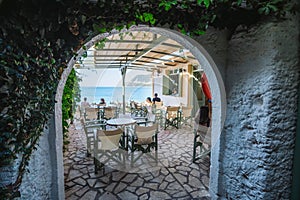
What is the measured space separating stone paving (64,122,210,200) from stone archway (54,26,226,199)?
0.53m

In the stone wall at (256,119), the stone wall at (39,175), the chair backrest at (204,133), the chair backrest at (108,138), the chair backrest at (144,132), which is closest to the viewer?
the stone wall at (39,175)

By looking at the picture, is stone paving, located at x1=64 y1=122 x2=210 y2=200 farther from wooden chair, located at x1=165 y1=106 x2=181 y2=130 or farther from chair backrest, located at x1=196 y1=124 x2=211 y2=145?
wooden chair, located at x1=165 y1=106 x2=181 y2=130

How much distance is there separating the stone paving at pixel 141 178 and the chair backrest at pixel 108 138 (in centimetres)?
56

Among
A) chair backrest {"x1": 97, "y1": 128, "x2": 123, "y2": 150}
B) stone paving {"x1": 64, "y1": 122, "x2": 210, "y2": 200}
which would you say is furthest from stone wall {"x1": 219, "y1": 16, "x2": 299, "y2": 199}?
chair backrest {"x1": 97, "y1": 128, "x2": 123, "y2": 150}

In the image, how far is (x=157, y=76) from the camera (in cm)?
1264

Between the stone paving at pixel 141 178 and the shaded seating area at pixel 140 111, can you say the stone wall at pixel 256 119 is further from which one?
the shaded seating area at pixel 140 111

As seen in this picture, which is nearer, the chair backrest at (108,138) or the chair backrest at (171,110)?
the chair backrest at (108,138)

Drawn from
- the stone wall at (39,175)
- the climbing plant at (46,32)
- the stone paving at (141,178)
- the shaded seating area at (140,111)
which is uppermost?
the climbing plant at (46,32)

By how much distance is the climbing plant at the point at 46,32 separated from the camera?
1118 mm

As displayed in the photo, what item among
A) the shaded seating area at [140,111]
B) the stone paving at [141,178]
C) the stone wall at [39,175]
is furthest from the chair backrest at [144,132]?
the shaded seating area at [140,111]

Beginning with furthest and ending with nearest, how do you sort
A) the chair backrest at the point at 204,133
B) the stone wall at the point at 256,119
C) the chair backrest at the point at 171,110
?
the chair backrest at the point at 171,110 < the chair backrest at the point at 204,133 < the stone wall at the point at 256,119

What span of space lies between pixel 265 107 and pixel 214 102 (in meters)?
0.73

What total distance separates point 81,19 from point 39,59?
0.60m

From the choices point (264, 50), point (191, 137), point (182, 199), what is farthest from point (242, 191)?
point (191, 137)
